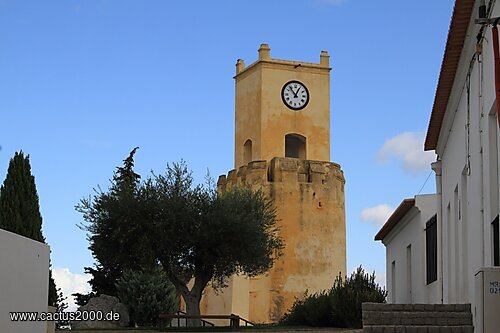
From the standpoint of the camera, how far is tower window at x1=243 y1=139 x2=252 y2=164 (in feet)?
156

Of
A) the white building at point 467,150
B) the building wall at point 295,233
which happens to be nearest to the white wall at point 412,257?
the white building at point 467,150

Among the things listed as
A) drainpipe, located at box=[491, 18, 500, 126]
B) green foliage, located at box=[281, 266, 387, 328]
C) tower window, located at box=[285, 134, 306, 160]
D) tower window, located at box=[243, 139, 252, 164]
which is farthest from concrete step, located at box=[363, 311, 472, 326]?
tower window, located at box=[243, 139, 252, 164]

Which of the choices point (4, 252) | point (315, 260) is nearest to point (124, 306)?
point (315, 260)

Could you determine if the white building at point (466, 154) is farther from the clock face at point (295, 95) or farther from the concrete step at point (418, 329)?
the clock face at point (295, 95)

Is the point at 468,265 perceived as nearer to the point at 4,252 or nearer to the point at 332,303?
the point at 4,252

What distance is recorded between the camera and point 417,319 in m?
15.5

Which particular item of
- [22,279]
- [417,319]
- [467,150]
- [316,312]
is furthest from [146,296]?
[467,150]

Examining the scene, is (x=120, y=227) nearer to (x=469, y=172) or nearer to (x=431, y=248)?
(x=431, y=248)

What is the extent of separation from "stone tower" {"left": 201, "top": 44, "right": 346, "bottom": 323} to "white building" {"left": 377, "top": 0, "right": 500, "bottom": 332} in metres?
21.1

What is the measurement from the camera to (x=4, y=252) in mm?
15625

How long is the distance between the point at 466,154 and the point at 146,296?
20830 millimetres

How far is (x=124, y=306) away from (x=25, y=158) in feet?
24.4

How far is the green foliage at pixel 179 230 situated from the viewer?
29422 mm

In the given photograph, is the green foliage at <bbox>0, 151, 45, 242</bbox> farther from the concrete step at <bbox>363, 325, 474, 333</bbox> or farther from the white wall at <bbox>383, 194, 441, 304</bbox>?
the concrete step at <bbox>363, 325, 474, 333</bbox>
